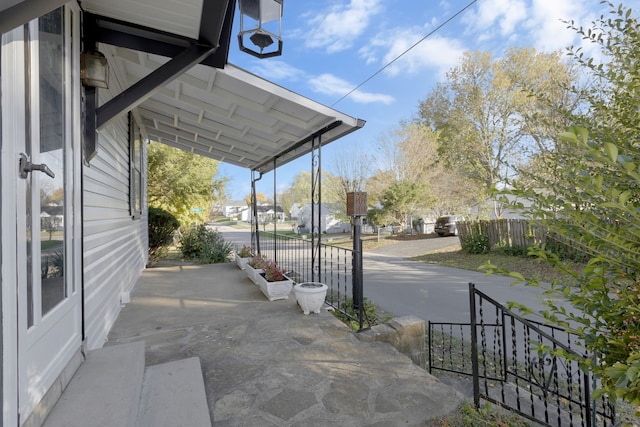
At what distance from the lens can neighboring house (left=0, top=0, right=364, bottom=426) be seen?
1334 mm

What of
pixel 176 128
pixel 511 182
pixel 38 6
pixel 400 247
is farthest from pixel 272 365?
pixel 400 247

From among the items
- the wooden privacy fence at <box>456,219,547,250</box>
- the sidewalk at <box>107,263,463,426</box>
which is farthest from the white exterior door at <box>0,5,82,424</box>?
the wooden privacy fence at <box>456,219,547,250</box>

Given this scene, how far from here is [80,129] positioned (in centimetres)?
234

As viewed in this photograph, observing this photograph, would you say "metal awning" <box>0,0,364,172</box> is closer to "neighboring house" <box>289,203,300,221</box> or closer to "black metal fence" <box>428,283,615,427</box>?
"black metal fence" <box>428,283,615,427</box>

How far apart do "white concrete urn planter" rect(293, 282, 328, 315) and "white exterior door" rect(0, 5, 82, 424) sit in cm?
214

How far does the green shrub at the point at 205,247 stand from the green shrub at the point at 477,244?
26.5ft

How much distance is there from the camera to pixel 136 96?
2.57 m

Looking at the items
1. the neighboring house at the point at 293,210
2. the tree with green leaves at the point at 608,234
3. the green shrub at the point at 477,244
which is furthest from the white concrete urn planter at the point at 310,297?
the neighboring house at the point at 293,210

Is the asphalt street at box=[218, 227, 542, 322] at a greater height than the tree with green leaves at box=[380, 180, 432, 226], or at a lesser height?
lesser

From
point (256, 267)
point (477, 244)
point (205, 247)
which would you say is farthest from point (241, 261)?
point (477, 244)

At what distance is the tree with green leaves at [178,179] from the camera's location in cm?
1168

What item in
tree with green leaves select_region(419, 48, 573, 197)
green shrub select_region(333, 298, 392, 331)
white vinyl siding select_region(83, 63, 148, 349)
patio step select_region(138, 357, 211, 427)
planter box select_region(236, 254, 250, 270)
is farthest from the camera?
tree with green leaves select_region(419, 48, 573, 197)

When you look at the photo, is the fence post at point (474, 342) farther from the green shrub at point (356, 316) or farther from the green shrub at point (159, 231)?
the green shrub at point (159, 231)

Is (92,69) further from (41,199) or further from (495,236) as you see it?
(495,236)
